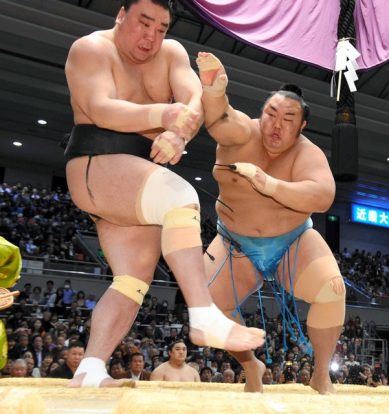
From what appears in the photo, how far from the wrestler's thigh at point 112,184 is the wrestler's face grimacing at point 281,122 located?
0.61m

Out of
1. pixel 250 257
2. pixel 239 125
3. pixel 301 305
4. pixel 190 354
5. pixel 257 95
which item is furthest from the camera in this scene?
pixel 301 305

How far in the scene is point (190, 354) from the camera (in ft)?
22.8

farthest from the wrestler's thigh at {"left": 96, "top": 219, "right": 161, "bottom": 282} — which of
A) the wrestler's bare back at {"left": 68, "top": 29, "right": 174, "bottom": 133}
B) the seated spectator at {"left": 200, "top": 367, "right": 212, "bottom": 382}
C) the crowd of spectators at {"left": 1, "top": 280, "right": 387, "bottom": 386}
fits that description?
the seated spectator at {"left": 200, "top": 367, "right": 212, "bottom": 382}

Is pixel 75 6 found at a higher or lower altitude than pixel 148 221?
higher

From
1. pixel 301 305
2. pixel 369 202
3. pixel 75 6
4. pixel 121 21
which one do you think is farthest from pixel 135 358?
pixel 369 202

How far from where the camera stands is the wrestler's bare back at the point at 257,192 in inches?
80.0

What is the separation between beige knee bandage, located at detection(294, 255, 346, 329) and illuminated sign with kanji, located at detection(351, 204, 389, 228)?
1457cm

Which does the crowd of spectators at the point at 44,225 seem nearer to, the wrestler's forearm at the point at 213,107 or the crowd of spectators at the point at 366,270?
the crowd of spectators at the point at 366,270

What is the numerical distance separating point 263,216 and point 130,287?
63 centimetres

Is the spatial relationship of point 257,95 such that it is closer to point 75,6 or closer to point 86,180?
point 75,6

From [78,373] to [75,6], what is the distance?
7.79m

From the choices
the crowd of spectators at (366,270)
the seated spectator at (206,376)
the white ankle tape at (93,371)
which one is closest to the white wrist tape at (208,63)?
the white ankle tape at (93,371)

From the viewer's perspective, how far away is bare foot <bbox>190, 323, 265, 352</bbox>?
4.17 ft

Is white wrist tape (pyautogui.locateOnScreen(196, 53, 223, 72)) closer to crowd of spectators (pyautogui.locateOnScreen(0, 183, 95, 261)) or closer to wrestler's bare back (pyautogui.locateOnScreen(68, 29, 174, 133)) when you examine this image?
wrestler's bare back (pyautogui.locateOnScreen(68, 29, 174, 133))
